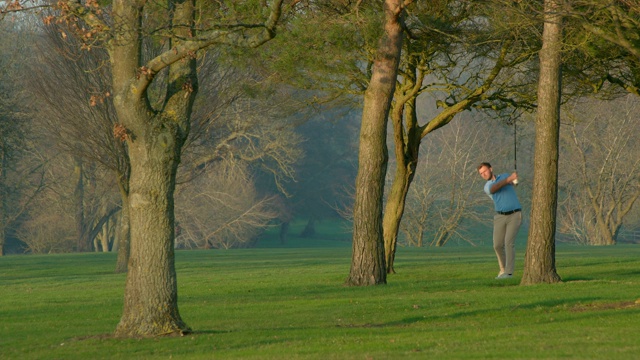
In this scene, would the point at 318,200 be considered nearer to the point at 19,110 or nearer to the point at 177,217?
the point at 177,217

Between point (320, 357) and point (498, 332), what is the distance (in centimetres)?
231

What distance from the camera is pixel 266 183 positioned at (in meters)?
68.8

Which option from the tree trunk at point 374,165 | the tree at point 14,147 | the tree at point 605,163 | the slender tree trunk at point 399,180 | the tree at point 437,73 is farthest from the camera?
the tree at point 605,163

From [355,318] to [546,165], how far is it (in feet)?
15.4

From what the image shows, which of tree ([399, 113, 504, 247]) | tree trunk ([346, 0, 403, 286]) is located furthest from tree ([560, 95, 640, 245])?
tree trunk ([346, 0, 403, 286])

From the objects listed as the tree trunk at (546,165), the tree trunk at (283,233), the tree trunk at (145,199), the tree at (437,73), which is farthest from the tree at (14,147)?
the tree trunk at (283,233)

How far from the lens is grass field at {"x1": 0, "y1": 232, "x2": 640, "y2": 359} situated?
9.62 meters

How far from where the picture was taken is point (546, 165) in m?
15.6

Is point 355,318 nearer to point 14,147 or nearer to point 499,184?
point 499,184

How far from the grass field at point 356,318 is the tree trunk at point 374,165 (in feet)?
2.00

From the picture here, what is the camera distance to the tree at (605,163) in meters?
47.5

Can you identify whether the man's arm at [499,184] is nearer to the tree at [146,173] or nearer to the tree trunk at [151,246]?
the tree at [146,173]

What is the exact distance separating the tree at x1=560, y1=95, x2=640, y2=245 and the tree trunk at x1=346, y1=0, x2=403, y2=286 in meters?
30.9

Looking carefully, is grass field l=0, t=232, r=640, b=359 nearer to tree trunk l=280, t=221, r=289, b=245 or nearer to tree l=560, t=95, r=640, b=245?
tree l=560, t=95, r=640, b=245
